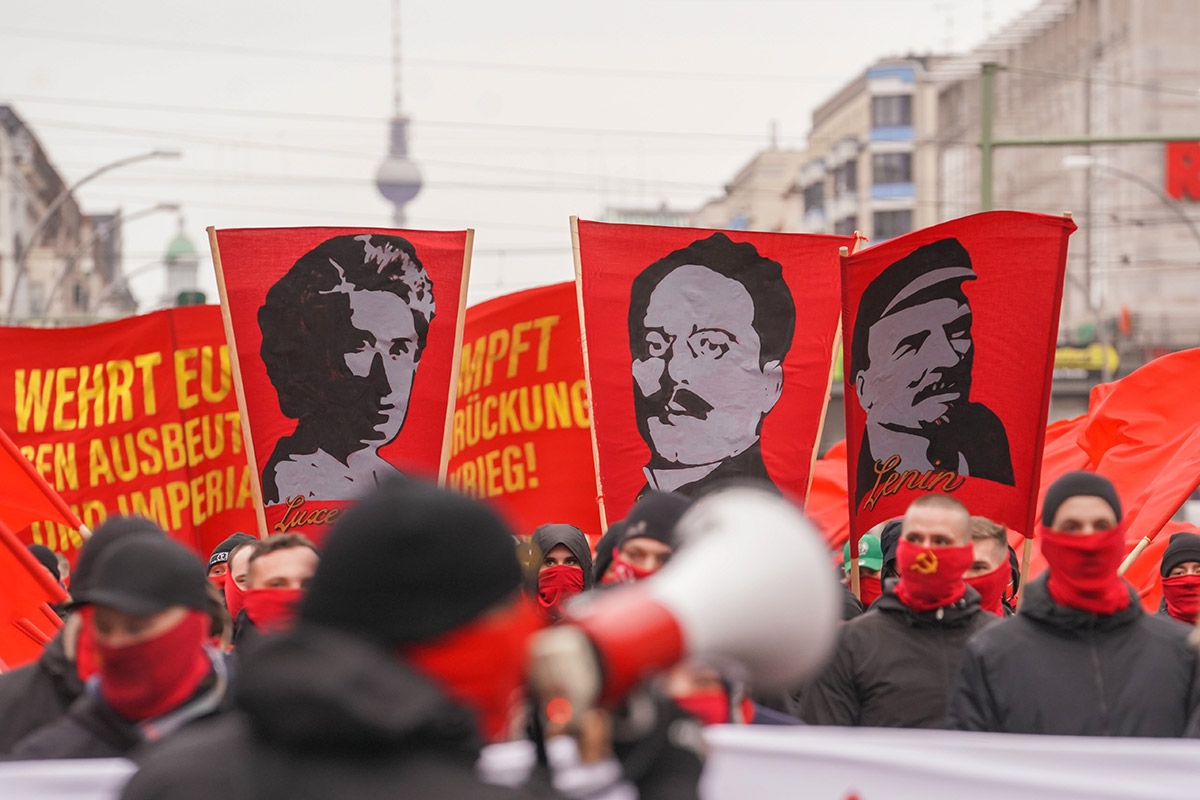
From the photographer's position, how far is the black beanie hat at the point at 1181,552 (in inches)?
A: 269

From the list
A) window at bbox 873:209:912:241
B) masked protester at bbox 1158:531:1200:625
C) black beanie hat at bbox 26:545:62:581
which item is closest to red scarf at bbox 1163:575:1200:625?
masked protester at bbox 1158:531:1200:625

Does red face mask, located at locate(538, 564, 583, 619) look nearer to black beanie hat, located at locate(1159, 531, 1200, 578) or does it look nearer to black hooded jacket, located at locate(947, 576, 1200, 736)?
black beanie hat, located at locate(1159, 531, 1200, 578)

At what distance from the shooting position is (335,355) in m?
7.53

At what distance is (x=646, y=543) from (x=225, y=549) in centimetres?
489

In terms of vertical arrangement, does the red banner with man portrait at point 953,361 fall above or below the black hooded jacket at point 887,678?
above

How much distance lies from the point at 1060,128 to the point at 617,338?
6156 centimetres

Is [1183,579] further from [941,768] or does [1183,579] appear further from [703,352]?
[941,768]

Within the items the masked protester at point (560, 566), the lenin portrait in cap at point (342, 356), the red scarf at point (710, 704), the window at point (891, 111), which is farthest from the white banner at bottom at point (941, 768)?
the window at point (891, 111)

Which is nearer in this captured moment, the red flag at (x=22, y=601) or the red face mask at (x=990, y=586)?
the red flag at (x=22, y=601)

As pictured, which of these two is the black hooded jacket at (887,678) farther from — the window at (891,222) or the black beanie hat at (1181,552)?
the window at (891,222)

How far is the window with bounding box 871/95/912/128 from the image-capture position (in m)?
84.6

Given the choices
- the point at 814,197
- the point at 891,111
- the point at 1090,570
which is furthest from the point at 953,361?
the point at 814,197

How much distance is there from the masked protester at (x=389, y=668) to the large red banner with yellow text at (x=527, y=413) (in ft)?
21.3

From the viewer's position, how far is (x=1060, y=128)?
216 ft
